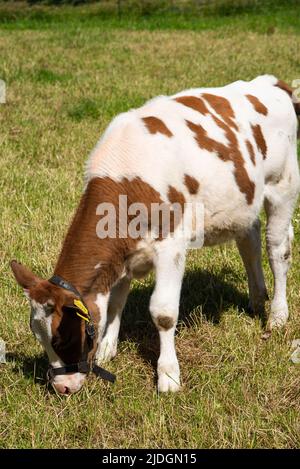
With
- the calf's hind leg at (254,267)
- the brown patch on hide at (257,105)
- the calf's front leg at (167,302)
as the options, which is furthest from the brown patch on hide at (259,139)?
the calf's front leg at (167,302)

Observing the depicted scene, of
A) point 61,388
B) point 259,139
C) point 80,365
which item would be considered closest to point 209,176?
point 259,139

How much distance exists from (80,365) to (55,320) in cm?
34

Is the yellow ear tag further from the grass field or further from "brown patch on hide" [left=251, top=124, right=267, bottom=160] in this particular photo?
"brown patch on hide" [left=251, top=124, right=267, bottom=160]

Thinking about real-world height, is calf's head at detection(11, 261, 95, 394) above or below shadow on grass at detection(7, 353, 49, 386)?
above

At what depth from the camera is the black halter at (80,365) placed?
375 cm

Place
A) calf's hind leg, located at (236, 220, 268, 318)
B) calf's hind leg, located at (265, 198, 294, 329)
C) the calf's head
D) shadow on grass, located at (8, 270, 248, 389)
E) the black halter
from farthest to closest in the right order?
calf's hind leg, located at (236, 220, 268, 318) → calf's hind leg, located at (265, 198, 294, 329) → shadow on grass, located at (8, 270, 248, 389) → the black halter → the calf's head

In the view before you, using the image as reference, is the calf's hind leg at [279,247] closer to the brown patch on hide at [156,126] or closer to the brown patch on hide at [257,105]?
the brown patch on hide at [257,105]

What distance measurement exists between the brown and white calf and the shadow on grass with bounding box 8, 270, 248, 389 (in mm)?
336

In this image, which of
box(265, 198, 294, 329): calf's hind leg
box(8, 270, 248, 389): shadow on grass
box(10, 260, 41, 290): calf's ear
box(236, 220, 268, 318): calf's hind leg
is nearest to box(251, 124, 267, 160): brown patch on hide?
box(265, 198, 294, 329): calf's hind leg

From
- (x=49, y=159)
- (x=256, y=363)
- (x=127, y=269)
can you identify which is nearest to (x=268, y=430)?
(x=256, y=363)

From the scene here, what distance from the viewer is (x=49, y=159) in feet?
28.2

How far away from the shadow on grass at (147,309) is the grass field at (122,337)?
0.04 feet

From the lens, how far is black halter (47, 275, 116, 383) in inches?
148
